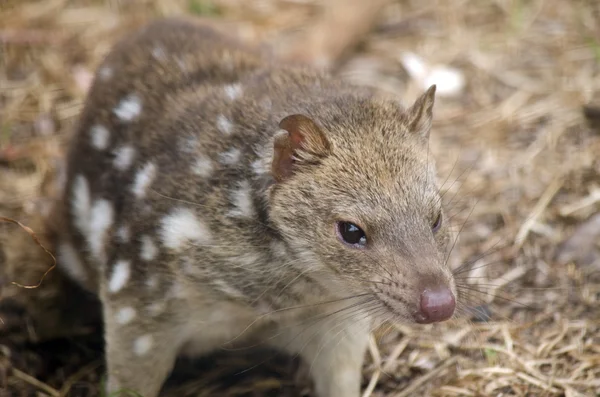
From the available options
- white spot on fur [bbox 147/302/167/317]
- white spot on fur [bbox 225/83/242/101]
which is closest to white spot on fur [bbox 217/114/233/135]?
white spot on fur [bbox 225/83/242/101]

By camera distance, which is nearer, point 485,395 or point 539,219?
point 485,395

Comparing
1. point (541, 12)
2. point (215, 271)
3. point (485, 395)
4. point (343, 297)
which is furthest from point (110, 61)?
point (541, 12)

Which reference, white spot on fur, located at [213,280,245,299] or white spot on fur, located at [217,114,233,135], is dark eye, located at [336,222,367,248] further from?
white spot on fur, located at [217,114,233,135]

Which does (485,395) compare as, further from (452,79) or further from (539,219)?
(452,79)

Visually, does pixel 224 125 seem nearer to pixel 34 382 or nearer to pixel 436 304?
pixel 436 304

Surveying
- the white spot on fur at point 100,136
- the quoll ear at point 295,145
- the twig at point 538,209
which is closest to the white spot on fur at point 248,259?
the quoll ear at point 295,145

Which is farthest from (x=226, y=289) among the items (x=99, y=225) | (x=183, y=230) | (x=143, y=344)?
(x=99, y=225)
